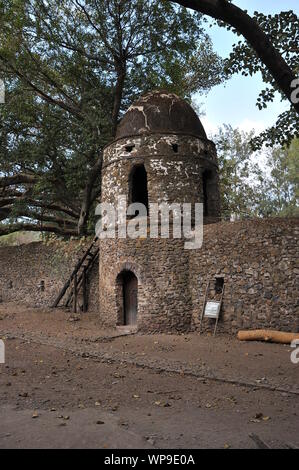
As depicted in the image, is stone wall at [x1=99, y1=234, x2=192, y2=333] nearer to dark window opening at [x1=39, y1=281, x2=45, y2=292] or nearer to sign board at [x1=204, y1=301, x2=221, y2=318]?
sign board at [x1=204, y1=301, x2=221, y2=318]

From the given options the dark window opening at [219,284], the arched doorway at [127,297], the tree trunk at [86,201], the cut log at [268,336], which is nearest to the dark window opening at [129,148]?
the arched doorway at [127,297]

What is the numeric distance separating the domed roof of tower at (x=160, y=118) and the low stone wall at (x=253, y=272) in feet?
13.1

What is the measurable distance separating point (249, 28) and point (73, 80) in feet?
49.1

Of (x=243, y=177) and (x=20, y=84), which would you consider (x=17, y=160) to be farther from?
(x=243, y=177)

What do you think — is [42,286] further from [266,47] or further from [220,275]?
[266,47]

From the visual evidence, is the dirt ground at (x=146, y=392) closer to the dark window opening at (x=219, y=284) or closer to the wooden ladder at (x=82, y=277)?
the dark window opening at (x=219, y=284)

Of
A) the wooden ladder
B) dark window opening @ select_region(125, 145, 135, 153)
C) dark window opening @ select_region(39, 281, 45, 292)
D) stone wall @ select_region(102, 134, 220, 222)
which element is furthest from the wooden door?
dark window opening @ select_region(39, 281, 45, 292)

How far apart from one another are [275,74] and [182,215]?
7.25 m

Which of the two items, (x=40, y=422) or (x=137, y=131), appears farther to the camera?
(x=137, y=131)

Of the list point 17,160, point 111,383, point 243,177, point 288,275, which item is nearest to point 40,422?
point 111,383

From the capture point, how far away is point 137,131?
13.8 metres

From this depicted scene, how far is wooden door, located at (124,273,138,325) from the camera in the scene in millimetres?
13438

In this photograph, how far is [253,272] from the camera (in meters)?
11.1

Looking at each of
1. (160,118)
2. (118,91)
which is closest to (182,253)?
(160,118)
